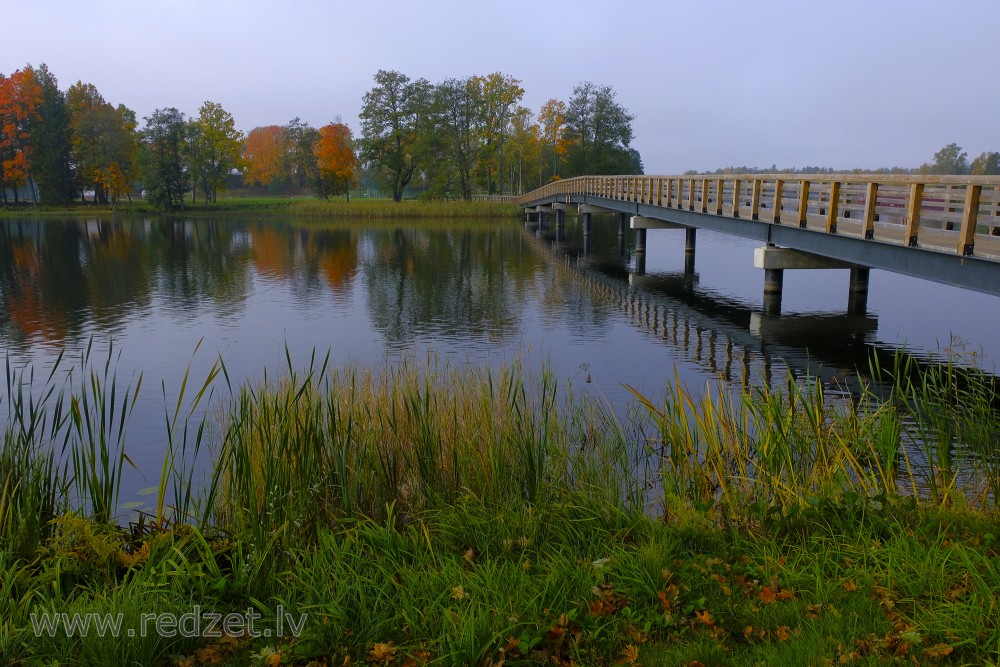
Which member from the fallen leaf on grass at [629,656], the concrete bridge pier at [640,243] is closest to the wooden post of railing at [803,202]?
the concrete bridge pier at [640,243]

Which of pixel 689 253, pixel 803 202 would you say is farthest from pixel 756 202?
pixel 689 253

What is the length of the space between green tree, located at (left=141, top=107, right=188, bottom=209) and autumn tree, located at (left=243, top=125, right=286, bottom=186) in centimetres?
1180

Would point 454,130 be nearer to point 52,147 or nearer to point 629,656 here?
point 52,147

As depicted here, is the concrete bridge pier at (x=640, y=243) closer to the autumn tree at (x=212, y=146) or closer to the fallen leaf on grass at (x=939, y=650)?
the fallen leaf on grass at (x=939, y=650)

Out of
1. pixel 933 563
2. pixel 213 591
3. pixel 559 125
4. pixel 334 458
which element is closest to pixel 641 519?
pixel 933 563

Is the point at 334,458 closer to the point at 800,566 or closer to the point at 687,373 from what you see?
the point at 800,566

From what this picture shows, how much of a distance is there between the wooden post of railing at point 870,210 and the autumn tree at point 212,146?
7602 centimetres

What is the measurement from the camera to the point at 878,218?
15773 mm

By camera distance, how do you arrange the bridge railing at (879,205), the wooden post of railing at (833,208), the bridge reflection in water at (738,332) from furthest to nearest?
the wooden post of railing at (833,208) → the bridge reflection in water at (738,332) → the bridge railing at (879,205)

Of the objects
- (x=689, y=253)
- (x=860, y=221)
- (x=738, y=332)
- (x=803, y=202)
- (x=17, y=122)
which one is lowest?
(x=738, y=332)

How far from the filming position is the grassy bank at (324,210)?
6856cm

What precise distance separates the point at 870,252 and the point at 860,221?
3.55 ft

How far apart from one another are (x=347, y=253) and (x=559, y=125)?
52572 mm

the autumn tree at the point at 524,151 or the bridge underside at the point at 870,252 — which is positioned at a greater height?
the autumn tree at the point at 524,151
